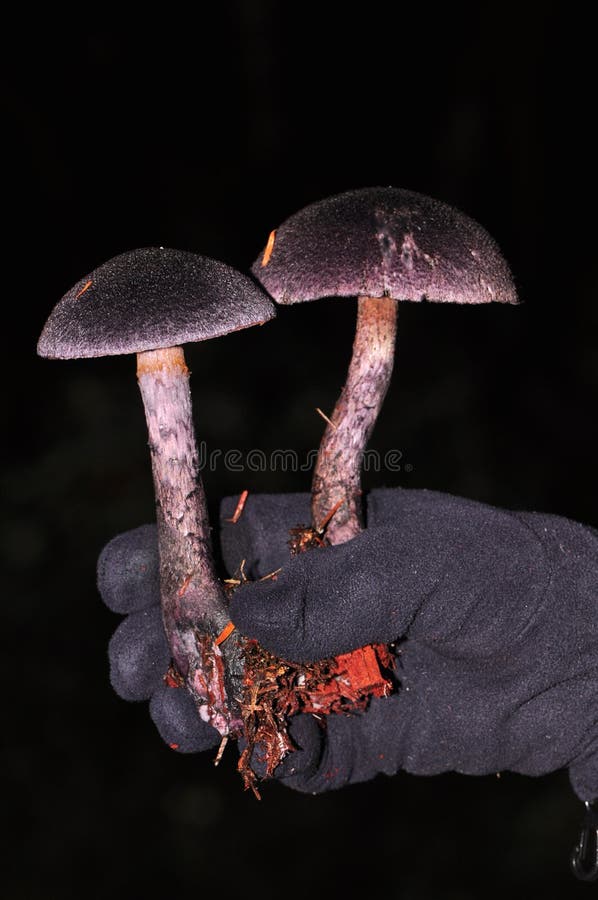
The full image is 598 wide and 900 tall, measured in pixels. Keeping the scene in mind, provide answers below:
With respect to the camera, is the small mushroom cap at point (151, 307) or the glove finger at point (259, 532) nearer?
the small mushroom cap at point (151, 307)

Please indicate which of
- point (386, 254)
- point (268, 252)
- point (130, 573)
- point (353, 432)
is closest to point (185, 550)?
point (130, 573)

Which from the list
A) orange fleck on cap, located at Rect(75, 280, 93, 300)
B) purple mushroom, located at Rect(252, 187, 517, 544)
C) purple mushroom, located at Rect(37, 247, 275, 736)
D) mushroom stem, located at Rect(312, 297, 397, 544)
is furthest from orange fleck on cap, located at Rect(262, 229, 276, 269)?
orange fleck on cap, located at Rect(75, 280, 93, 300)

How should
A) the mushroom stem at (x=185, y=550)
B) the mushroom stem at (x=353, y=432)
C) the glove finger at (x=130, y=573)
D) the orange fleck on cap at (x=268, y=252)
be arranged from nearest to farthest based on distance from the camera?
the mushroom stem at (x=185, y=550) < the orange fleck on cap at (x=268, y=252) < the mushroom stem at (x=353, y=432) < the glove finger at (x=130, y=573)

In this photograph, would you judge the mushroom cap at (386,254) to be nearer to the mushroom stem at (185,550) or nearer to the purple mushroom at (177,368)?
the purple mushroom at (177,368)

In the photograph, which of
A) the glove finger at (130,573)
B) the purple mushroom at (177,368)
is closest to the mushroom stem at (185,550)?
the purple mushroom at (177,368)

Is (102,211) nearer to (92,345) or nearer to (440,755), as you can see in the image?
(92,345)

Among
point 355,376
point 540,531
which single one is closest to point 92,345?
point 355,376

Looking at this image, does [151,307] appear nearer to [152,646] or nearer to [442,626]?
[152,646]
